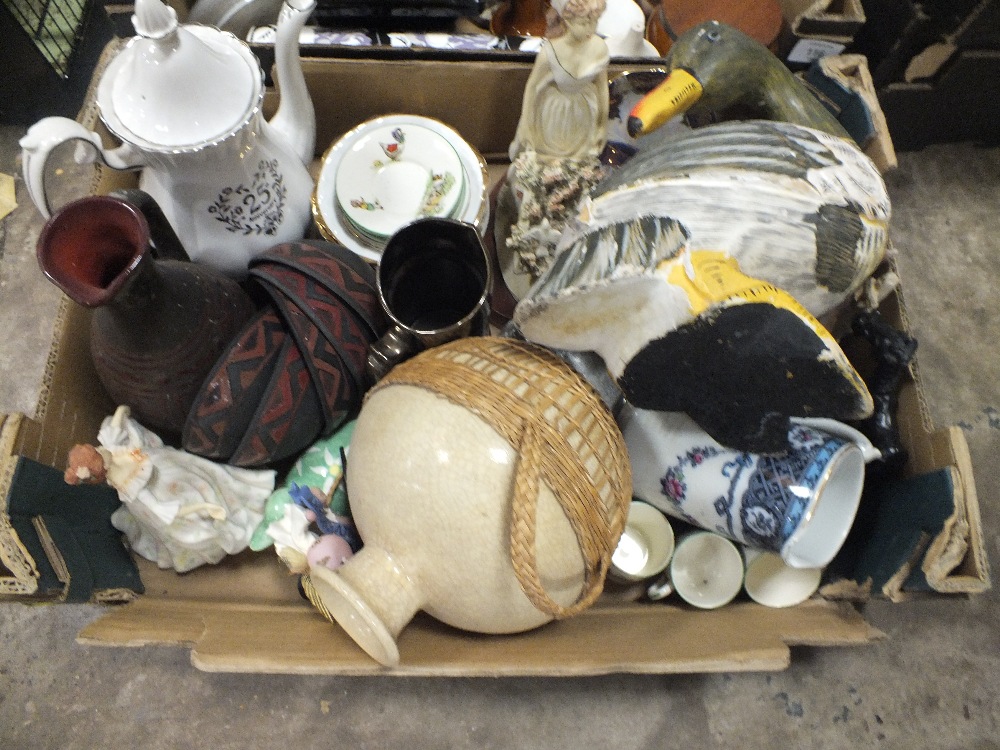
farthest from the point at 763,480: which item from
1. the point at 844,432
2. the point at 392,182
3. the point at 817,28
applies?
the point at 817,28

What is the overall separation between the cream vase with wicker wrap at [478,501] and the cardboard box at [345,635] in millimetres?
75

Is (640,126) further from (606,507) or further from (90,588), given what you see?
(90,588)

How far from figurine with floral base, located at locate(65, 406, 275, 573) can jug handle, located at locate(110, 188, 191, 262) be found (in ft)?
0.66

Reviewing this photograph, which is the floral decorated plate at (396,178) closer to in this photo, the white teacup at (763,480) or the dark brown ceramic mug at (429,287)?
the dark brown ceramic mug at (429,287)

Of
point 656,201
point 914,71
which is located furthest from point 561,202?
point 914,71

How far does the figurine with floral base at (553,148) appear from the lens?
2.36 ft

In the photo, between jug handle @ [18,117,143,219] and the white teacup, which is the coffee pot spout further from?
the white teacup

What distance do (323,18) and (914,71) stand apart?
1007 mm

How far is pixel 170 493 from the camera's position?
0.70 metres

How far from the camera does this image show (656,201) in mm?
570

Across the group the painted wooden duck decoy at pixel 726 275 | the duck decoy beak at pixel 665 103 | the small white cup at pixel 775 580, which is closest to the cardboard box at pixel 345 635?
the small white cup at pixel 775 580

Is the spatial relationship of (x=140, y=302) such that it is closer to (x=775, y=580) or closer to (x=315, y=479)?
(x=315, y=479)

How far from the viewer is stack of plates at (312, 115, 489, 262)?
87 centimetres

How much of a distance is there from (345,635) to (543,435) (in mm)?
319
